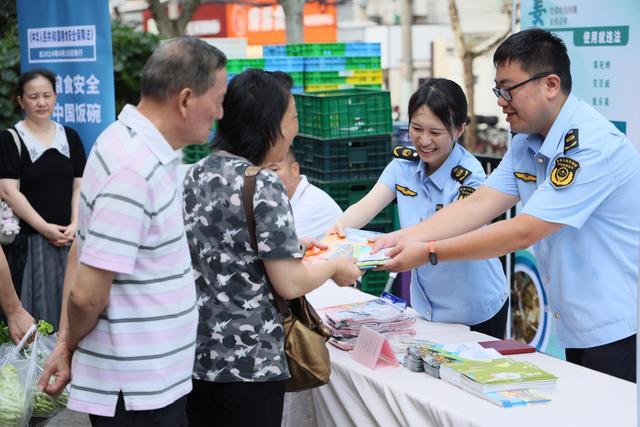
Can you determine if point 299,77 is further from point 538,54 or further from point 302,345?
point 302,345

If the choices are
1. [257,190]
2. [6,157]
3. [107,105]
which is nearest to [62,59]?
[107,105]

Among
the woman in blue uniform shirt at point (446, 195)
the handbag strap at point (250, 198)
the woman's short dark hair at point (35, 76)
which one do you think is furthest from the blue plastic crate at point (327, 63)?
the handbag strap at point (250, 198)

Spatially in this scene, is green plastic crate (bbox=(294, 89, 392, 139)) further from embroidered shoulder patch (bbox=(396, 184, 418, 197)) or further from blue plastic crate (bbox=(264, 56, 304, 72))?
embroidered shoulder patch (bbox=(396, 184, 418, 197))

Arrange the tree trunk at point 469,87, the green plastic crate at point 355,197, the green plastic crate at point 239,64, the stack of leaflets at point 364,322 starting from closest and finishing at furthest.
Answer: the stack of leaflets at point 364,322 < the green plastic crate at point 355,197 < the green plastic crate at point 239,64 < the tree trunk at point 469,87

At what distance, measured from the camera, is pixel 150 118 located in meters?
2.22

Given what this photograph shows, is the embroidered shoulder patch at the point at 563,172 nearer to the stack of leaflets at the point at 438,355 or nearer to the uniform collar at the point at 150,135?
the stack of leaflets at the point at 438,355

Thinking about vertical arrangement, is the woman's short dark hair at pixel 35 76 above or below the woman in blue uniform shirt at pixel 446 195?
above

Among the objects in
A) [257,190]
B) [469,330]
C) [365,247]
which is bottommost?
[469,330]

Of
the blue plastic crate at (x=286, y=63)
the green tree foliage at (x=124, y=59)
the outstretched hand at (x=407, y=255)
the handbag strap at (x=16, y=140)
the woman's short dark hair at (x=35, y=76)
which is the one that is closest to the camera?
the outstretched hand at (x=407, y=255)

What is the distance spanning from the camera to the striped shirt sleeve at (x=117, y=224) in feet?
6.77

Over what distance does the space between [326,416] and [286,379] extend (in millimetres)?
764

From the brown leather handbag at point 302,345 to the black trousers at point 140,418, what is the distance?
0.42 metres

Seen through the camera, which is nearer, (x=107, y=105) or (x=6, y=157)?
(x=6, y=157)

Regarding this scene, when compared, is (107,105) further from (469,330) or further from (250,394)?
Answer: (250,394)
